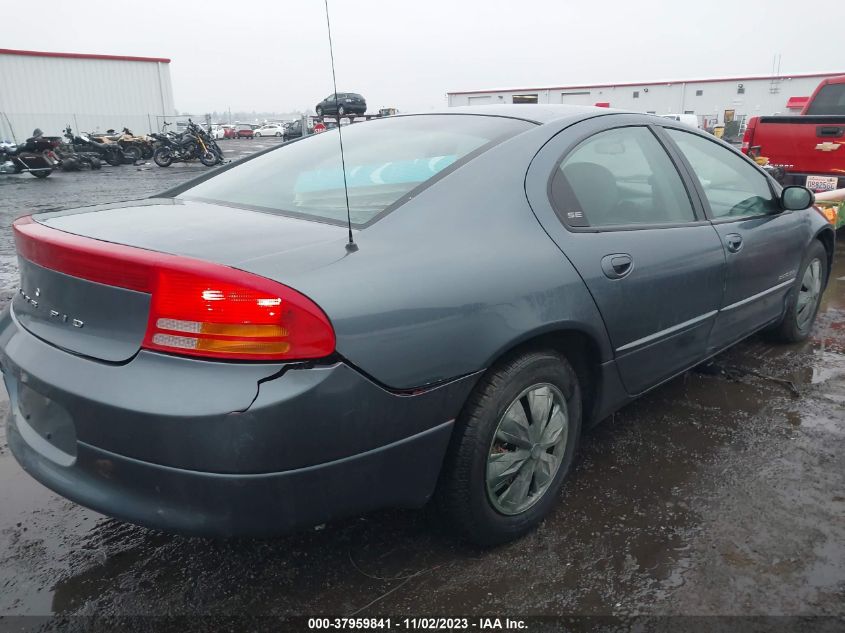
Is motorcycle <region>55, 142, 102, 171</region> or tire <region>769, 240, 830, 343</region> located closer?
tire <region>769, 240, 830, 343</region>

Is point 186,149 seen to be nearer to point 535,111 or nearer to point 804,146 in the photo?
point 804,146

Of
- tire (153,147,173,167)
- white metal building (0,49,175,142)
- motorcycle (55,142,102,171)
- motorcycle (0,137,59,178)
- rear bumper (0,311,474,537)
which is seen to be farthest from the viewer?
white metal building (0,49,175,142)

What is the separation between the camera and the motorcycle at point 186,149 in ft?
63.1

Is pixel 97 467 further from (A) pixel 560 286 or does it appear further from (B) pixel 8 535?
(A) pixel 560 286

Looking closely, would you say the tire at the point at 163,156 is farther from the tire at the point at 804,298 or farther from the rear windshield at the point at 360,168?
the tire at the point at 804,298

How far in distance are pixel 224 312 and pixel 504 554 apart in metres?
1.25

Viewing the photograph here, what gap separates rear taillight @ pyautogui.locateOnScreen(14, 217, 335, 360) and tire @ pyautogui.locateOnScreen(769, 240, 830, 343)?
3.23 metres

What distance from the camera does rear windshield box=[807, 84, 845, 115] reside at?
28.1ft

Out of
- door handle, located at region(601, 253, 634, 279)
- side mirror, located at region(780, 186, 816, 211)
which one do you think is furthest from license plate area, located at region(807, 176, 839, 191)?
door handle, located at region(601, 253, 634, 279)

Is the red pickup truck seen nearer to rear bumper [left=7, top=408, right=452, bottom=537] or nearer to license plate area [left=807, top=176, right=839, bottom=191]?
license plate area [left=807, top=176, right=839, bottom=191]

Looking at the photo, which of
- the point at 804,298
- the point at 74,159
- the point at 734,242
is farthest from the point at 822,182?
the point at 74,159

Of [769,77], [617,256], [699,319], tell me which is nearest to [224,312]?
[617,256]

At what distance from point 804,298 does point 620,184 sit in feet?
7.15

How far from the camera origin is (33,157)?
16375 mm
